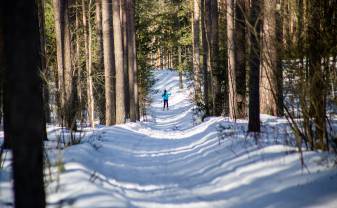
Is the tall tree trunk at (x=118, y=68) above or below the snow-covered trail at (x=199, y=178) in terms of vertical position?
above

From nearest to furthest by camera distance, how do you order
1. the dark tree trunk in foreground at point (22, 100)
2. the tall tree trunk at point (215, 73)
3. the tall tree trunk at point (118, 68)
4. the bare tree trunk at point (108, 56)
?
the dark tree trunk in foreground at point (22, 100), the bare tree trunk at point (108, 56), the tall tree trunk at point (118, 68), the tall tree trunk at point (215, 73)

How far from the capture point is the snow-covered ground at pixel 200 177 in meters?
5.17

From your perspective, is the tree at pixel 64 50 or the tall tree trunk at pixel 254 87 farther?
the tree at pixel 64 50

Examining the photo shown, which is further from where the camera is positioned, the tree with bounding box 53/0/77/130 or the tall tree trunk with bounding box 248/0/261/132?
the tree with bounding box 53/0/77/130

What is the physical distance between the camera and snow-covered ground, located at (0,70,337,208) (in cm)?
517

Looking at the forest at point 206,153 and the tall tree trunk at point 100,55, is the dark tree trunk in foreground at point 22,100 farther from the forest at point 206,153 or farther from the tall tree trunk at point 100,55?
the tall tree trunk at point 100,55

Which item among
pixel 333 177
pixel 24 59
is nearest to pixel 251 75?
pixel 333 177

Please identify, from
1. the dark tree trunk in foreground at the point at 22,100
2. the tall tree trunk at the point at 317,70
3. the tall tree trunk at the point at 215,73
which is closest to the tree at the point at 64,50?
the tall tree trunk at the point at 215,73

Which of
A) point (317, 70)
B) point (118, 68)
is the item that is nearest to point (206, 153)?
point (317, 70)

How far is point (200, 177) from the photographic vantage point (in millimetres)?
7105

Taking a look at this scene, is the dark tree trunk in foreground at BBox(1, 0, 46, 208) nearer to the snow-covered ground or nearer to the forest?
the forest

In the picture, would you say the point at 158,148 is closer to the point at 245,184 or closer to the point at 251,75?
the point at 251,75

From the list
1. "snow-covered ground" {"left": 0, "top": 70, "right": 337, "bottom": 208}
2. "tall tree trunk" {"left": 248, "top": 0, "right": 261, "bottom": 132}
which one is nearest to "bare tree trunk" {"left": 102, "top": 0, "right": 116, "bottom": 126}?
"snow-covered ground" {"left": 0, "top": 70, "right": 337, "bottom": 208}

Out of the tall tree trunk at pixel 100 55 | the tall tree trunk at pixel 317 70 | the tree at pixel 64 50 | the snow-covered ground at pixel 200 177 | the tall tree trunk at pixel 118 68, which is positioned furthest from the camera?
the tall tree trunk at pixel 100 55
